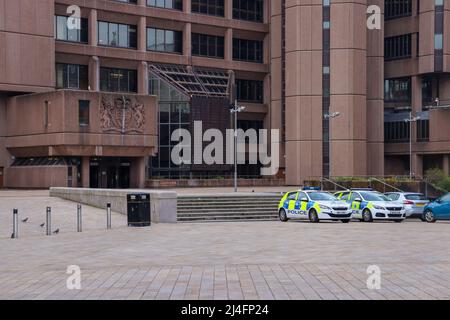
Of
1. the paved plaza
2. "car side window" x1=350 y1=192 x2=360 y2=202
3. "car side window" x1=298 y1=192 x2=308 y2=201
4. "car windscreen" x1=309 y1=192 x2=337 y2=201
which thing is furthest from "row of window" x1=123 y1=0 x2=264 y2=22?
the paved plaza

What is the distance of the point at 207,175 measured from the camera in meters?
68.1

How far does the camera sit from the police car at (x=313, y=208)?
31.0 meters

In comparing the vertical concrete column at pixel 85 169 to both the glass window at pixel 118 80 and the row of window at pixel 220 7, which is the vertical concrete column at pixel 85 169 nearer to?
the glass window at pixel 118 80

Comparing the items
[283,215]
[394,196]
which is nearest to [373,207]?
[394,196]

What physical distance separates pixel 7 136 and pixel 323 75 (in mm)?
28955

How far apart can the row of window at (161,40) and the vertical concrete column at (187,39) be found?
983 mm

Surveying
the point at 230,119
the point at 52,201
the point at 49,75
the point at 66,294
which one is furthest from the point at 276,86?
the point at 66,294

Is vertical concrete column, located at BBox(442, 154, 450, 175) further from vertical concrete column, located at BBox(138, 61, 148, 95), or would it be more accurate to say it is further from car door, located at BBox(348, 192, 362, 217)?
car door, located at BBox(348, 192, 362, 217)

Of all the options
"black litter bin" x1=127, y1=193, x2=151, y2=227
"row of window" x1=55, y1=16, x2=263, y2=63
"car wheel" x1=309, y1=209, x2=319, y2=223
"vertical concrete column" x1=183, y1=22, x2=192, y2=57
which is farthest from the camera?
"vertical concrete column" x1=183, y1=22, x2=192, y2=57

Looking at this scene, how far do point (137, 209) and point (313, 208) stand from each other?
780 cm

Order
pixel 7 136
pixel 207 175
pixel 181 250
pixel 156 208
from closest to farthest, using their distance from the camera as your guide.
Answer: pixel 181 250 < pixel 156 208 < pixel 7 136 < pixel 207 175

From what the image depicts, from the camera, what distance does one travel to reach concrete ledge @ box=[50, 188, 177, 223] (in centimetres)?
3122

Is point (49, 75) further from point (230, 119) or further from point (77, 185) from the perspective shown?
point (230, 119)

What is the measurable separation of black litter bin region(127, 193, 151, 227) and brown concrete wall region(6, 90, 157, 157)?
2919 cm
